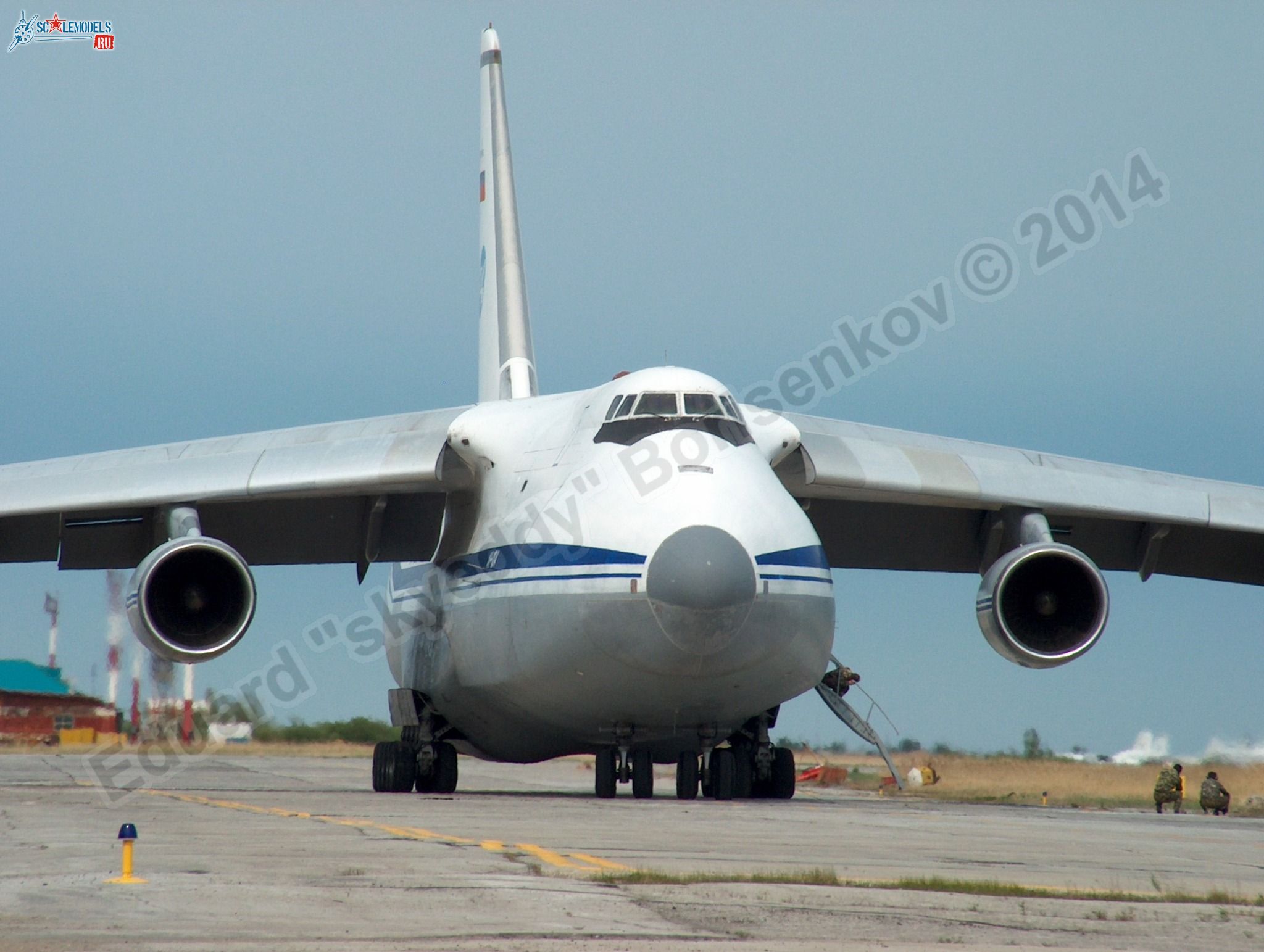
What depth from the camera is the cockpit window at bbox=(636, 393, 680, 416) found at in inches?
567

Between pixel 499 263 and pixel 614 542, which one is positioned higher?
pixel 499 263

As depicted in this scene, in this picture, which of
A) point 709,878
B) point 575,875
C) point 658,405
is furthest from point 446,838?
point 658,405

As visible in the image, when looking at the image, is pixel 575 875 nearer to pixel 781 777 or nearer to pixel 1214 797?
pixel 781 777

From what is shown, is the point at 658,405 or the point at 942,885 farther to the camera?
the point at 658,405

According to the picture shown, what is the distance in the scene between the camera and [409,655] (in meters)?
17.9

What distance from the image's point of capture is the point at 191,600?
15.5 m

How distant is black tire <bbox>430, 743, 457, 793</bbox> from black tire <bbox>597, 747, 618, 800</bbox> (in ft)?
8.94

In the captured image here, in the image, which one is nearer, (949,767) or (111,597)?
(949,767)

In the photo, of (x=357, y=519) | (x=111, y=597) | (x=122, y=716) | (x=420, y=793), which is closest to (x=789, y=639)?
(x=420, y=793)

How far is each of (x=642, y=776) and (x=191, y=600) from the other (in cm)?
431

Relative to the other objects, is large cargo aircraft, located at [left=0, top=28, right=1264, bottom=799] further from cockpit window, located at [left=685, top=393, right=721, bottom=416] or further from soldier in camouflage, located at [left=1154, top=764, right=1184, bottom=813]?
soldier in camouflage, located at [left=1154, top=764, right=1184, bottom=813]

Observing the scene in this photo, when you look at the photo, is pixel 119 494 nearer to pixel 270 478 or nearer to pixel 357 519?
pixel 270 478

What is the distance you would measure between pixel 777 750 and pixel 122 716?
811 inches

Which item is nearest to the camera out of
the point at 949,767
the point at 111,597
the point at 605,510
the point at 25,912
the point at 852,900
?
the point at 25,912
